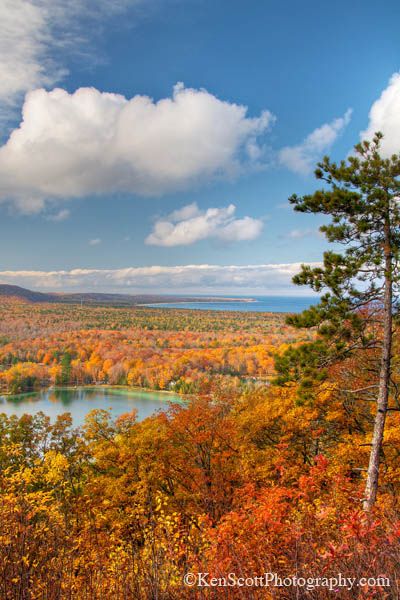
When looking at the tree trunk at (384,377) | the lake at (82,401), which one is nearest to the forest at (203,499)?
the tree trunk at (384,377)

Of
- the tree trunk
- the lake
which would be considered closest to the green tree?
the tree trunk

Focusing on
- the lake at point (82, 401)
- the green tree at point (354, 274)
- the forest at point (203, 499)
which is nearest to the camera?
the forest at point (203, 499)

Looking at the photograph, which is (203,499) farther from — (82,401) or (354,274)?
(82,401)

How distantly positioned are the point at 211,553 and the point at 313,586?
7.13 feet

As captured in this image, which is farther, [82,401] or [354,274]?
[82,401]

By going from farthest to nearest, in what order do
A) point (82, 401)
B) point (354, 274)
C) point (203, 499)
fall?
point (82, 401) → point (203, 499) → point (354, 274)

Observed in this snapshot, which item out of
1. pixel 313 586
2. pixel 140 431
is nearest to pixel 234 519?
pixel 313 586

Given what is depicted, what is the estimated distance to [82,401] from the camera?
65.1 metres

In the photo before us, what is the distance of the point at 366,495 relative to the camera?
27.2 feet

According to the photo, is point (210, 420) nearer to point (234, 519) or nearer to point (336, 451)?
point (336, 451)

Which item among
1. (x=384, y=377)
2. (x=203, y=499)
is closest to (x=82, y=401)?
(x=203, y=499)

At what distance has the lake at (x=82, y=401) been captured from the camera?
5597 cm

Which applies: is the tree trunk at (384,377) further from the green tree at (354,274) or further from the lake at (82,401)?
the lake at (82,401)

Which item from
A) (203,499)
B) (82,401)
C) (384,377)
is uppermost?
(384,377)
